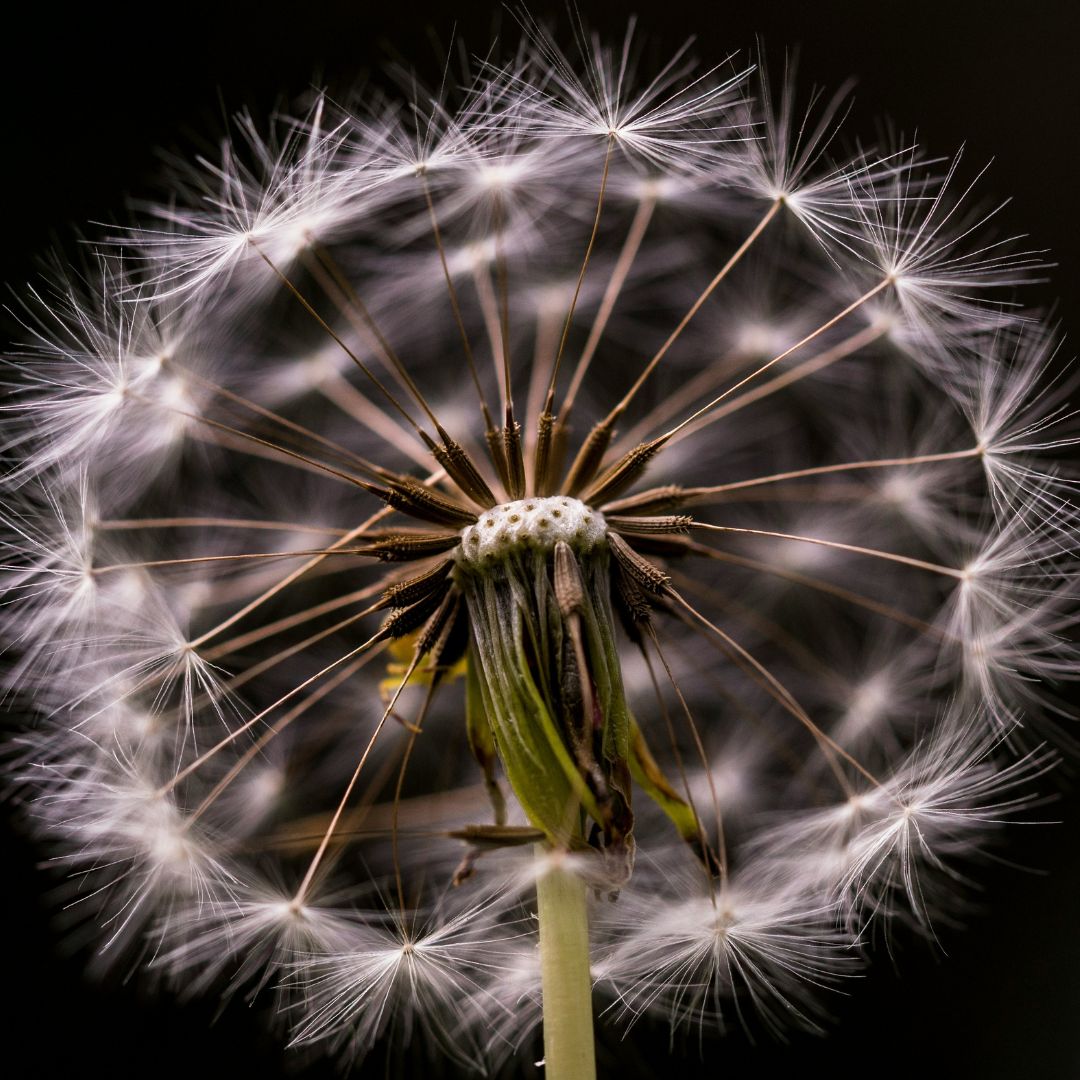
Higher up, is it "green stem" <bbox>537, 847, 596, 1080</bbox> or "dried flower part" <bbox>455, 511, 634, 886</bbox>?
"dried flower part" <bbox>455, 511, 634, 886</bbox>

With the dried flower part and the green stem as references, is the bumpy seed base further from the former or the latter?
the green stem

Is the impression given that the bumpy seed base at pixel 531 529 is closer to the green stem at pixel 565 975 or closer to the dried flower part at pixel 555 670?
the dried flower part at pixel 555 670

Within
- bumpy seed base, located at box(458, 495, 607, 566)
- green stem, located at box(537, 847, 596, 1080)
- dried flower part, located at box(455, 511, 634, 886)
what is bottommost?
green stem, located at box(537, 847, 596, 1080)

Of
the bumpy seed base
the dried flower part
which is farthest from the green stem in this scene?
the bumpy seed base

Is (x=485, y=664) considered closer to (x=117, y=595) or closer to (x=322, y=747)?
(x=117, y=595)

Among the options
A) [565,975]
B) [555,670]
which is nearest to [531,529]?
[555,670]

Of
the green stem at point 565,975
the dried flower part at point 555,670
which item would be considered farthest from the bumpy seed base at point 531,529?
the green stem at point 565,975
